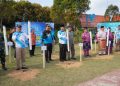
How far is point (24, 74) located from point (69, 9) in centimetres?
3156

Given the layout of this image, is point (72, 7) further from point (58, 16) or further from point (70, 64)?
point (70, 64)

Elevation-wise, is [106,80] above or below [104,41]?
below

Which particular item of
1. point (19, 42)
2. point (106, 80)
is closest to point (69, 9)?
point (19, 42)

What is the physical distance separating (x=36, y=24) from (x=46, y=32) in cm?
1306

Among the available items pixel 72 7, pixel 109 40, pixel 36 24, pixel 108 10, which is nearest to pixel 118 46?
pixel 109 40

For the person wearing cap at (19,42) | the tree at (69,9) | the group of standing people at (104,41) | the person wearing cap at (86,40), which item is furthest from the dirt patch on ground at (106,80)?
the tree at (69,9)

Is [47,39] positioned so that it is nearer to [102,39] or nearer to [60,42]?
[60,42]

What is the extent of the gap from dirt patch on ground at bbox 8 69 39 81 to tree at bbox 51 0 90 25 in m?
30.1

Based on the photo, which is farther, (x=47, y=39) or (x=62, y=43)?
(x=62, y=43)

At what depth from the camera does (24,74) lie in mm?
12461

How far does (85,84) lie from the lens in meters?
10.5

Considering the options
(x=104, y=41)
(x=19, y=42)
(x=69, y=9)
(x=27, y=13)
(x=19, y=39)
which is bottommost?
(x=104, y=41)

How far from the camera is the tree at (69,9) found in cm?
4303

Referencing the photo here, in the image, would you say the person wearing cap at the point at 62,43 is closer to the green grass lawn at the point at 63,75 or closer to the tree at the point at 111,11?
the green grass lawn at the point at 63,75
